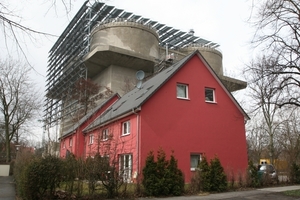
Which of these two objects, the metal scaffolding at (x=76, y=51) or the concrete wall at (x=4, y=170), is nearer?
the concrete wall at (x=4, y=170)

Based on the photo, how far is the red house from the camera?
17.5 metres

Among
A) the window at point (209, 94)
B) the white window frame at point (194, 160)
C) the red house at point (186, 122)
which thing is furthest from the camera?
the window at point (209, 94)

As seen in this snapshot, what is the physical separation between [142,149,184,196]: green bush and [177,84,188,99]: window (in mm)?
6802

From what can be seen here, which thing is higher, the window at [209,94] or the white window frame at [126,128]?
the window at [209,94]

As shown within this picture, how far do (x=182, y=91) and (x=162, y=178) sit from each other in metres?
8.21

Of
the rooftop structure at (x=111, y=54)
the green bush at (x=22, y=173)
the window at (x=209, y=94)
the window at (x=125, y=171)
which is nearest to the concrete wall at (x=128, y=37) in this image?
the rooftop structure at (x=111, y=54)

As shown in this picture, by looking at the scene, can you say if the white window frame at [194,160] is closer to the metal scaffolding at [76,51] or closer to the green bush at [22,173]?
the green bush at [22,173]

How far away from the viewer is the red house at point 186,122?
1745 cm

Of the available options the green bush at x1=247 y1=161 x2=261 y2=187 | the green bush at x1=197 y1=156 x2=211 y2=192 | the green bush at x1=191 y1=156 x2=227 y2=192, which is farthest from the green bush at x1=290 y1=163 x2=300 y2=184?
the green bush at x1=197 y1=156 x2=211 y2=192

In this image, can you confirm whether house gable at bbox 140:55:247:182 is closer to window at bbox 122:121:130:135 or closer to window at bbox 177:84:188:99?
window at bbox 177:84:188:99

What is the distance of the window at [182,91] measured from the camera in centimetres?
1964

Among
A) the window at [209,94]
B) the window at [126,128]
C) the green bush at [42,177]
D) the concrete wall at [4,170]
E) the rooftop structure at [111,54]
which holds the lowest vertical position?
the concrete wall at [4,170]

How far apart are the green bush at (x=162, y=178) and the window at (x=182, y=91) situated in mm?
6802

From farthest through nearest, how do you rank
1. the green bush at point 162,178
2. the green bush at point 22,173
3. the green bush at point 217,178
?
1. the green bush at point 217,178
2. the green bush at point 162,178
3. the green bush at point 22,173
